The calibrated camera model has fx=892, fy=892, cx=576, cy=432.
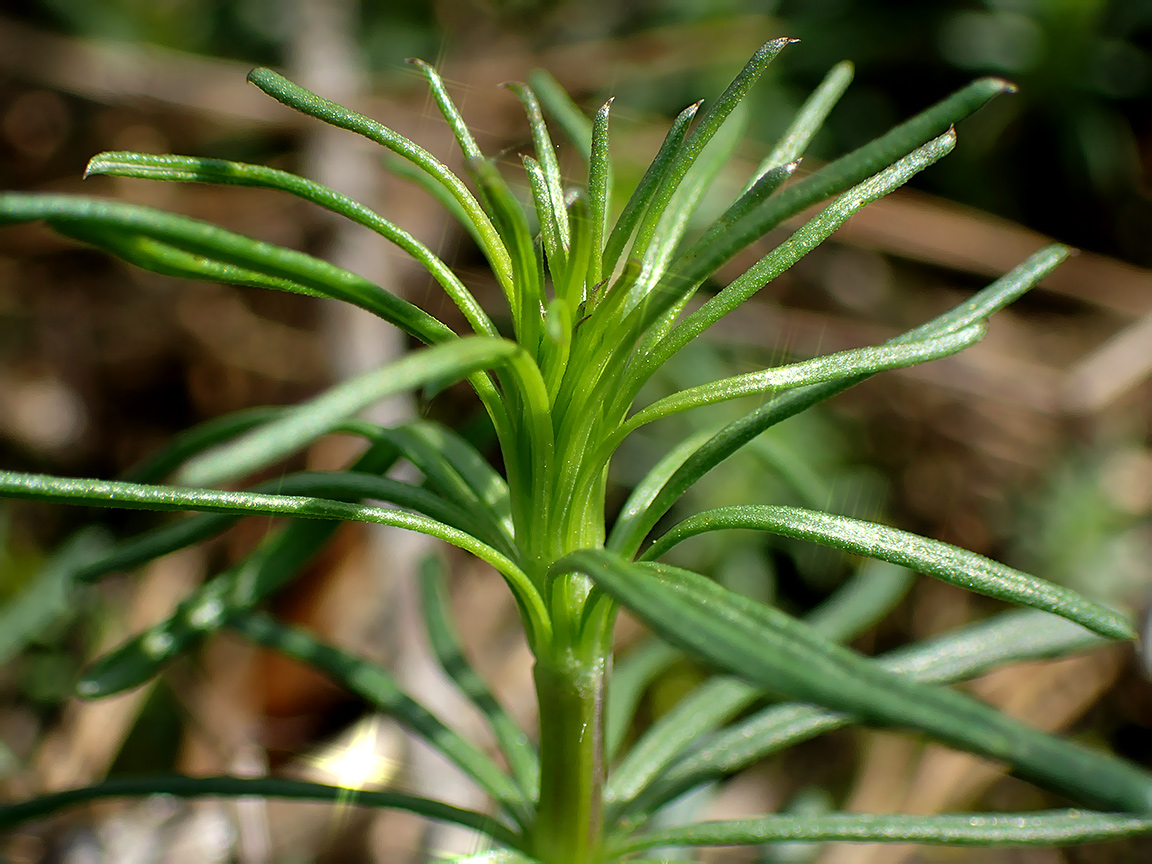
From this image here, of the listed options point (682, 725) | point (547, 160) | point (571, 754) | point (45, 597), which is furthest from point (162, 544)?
point (45, 597)

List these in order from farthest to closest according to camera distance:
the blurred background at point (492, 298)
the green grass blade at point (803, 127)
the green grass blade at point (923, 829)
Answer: the blurred background at point (492, 298) → the green grass blade at point (803, 127) → the green grass blade at point (923, 829)

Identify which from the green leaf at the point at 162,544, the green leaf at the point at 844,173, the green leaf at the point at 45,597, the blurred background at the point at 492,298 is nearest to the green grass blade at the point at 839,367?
the green leaf at the point at 844,173

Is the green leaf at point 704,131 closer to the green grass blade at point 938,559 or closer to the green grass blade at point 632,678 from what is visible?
the green grass blade at point 938,559

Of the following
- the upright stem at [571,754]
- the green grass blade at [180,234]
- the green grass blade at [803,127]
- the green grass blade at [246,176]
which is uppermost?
the green grass blade at [803,127]

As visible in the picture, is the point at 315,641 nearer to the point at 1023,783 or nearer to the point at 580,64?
the point at 1023,783

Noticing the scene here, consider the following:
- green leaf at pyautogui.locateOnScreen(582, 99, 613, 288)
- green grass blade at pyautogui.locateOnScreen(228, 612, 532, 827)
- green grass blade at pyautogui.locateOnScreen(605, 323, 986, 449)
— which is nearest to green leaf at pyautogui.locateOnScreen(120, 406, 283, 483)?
green grass blade at pyautogui.locateOnScreen(228, 612, 532, 827)

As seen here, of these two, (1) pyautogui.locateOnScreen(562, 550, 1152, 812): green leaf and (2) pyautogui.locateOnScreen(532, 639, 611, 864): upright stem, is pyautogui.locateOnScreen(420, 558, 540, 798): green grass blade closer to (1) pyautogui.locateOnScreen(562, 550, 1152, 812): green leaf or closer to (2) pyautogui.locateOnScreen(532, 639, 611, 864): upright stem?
(2) pyautogui.locateOnScreen(532, 639, 611, 864): upright stem

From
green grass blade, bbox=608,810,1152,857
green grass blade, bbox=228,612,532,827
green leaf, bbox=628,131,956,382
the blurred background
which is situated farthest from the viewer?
the blurred background
